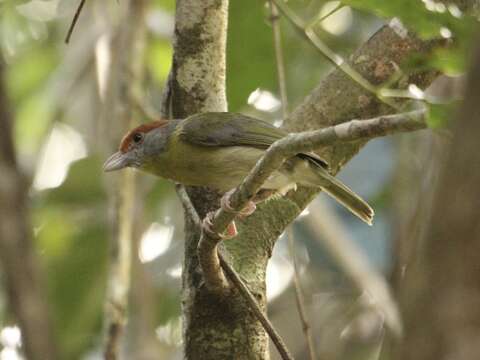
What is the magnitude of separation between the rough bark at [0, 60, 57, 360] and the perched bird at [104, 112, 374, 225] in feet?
8.18

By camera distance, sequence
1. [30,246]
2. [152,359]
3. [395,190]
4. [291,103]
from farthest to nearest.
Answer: [291,103] → [395,190] → [152,359] → [30,246]

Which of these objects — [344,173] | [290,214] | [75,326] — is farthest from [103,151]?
[290,214]

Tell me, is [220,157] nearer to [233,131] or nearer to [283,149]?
[233,131]

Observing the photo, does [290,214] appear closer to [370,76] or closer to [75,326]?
[370,76]

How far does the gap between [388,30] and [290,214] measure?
0.91m

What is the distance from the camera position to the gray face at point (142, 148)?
4.35 meters

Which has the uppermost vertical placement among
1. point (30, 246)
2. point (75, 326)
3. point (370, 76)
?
point (30, 246)

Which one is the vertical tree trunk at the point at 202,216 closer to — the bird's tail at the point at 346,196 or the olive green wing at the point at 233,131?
the olive green wing at the point at 233,131

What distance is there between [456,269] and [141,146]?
373 centimetres

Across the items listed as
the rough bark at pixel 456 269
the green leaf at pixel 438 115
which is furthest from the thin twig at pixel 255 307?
the rough bark at pixel 456 269

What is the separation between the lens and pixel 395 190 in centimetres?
568

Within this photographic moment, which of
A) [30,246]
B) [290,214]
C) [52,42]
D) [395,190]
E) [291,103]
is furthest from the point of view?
[52,42]

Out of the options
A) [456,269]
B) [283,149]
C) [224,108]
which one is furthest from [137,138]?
[456,269]

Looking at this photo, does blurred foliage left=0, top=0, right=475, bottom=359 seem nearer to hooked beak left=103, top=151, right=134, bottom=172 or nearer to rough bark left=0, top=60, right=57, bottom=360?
hooked beak left=103, top=151, right=134, bottom=172
